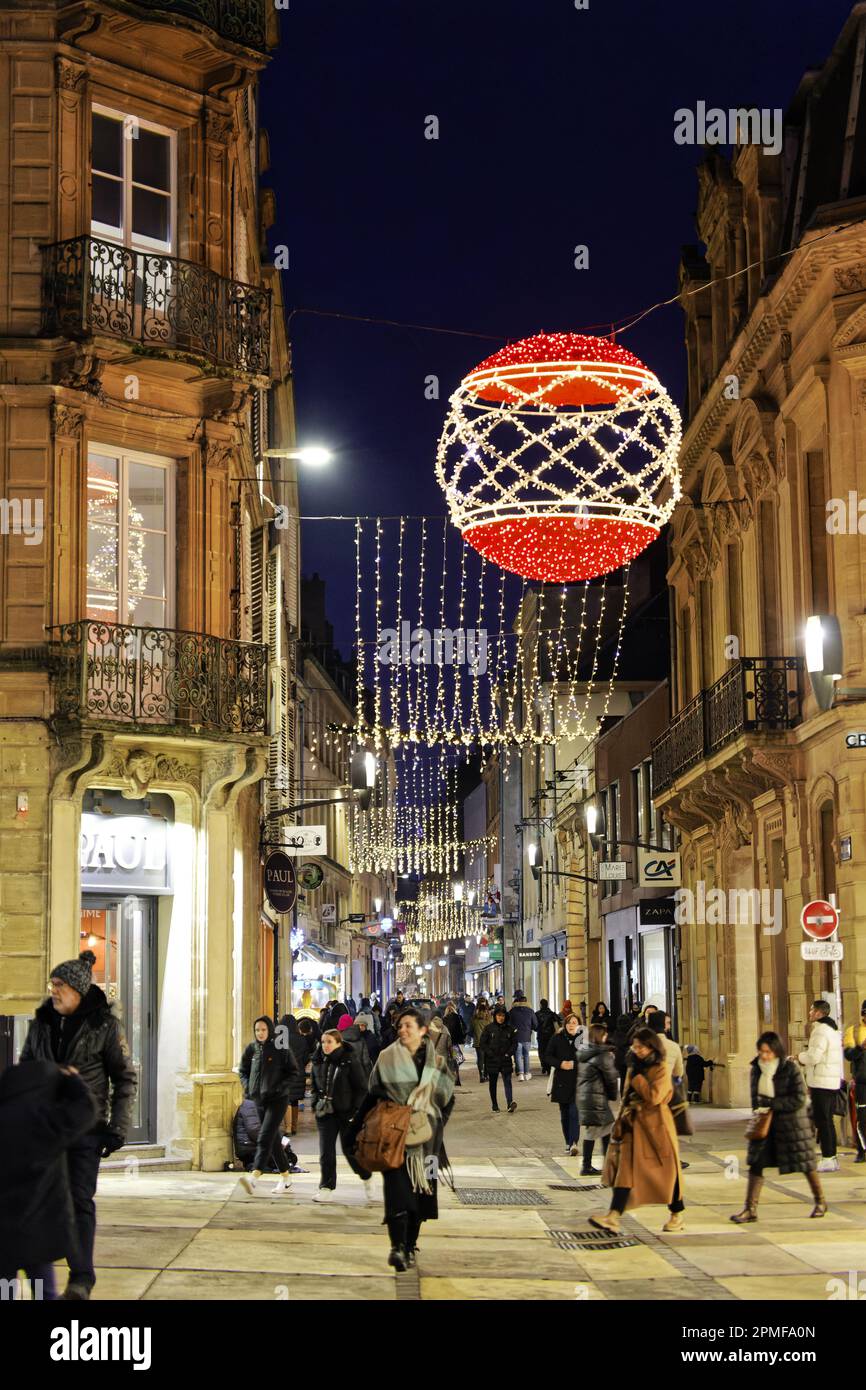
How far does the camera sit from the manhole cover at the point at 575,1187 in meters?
20.0

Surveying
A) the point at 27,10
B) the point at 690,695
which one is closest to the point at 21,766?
the point at 27,10

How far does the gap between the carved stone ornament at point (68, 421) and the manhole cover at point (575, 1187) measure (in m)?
9.53

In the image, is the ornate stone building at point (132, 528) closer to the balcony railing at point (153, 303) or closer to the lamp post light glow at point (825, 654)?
the balcony railing at point (153, 303)

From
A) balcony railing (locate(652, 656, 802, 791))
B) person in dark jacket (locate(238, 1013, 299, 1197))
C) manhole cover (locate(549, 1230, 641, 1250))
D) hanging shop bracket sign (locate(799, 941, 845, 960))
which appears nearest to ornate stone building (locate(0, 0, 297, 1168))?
person in dark jacket (locate(238, 1013, 299, 1197))

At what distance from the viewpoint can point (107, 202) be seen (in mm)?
21922

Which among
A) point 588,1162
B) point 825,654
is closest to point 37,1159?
point 588,1162

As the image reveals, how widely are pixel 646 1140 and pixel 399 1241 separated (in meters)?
2.82

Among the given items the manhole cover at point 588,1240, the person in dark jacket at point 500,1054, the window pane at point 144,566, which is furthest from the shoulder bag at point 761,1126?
the person in dark jacket at point 500,1054

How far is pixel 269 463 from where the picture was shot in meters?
35.4

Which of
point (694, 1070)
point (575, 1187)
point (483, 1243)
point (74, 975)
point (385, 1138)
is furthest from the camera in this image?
point (694, 1070)

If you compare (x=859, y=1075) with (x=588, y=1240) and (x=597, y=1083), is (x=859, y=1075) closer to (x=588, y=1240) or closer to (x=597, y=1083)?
(x=597, y=1083)

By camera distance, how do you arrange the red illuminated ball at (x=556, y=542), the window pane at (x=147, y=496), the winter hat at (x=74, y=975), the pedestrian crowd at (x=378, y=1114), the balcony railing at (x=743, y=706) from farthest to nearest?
the balcony railing at (x=743, y=706), the window pane at (x=147, y=496), the red illuminated ball at (x=556, y=542), the winter hat at (x=74, y=975), the pedestrian crowd at (x=378, y=1114)

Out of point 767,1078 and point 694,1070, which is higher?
point 767,1078
